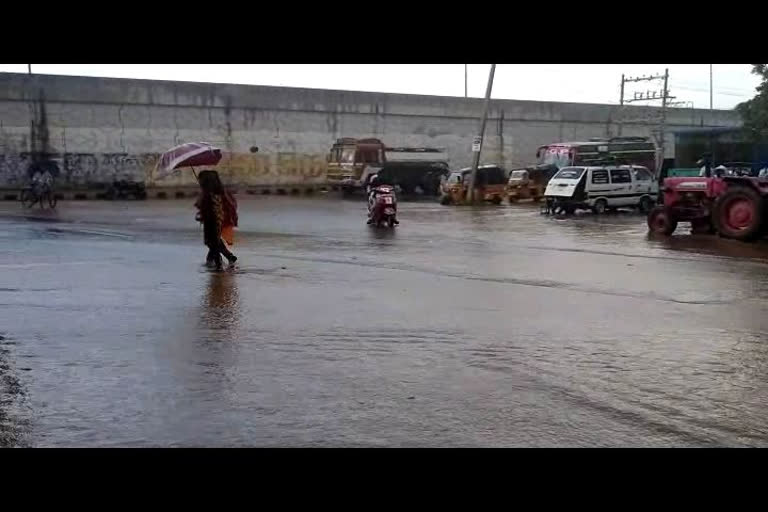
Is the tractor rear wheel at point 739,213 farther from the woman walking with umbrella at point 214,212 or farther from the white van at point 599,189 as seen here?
the woman walking with umbrella at point 214,212

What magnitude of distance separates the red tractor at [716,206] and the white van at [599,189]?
6791 millimetres

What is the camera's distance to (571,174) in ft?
89.1

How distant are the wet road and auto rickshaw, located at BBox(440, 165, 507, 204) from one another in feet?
59.8

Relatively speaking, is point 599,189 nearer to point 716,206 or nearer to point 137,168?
point 716,206

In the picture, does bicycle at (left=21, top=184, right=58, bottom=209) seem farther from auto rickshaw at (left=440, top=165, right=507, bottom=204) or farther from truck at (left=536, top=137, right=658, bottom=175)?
truck at (left=536, top=137, right=658, bottom=175)

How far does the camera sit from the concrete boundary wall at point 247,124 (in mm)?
37500

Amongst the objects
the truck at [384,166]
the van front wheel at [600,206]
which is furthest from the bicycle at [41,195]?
the van front wheel at [600,206]

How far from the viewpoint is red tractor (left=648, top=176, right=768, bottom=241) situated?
17.2 m

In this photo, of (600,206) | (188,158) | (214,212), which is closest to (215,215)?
(214,212)
